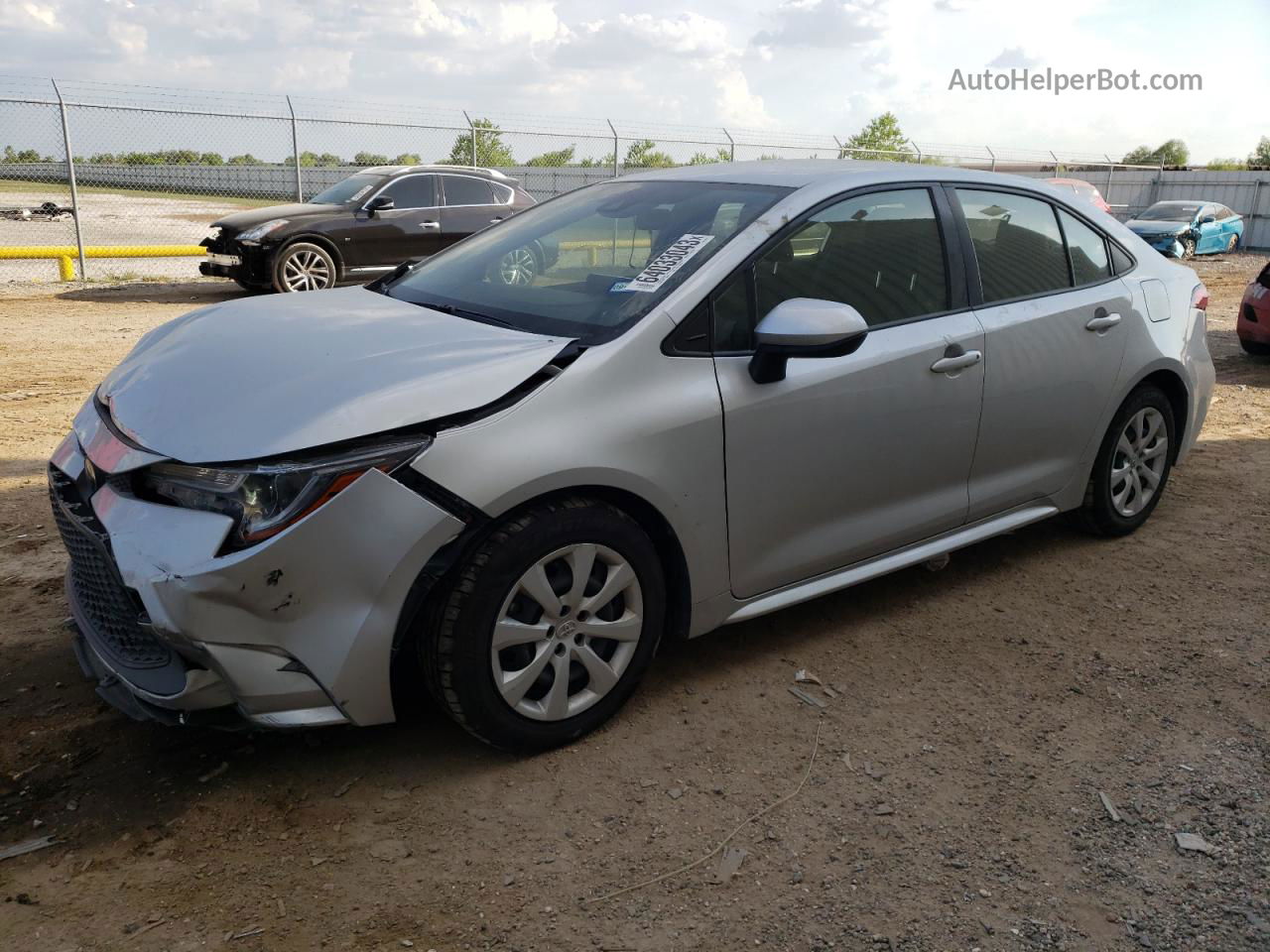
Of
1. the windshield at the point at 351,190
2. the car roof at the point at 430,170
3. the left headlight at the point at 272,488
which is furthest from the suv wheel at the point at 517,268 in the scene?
the car roof at the point at 430,170

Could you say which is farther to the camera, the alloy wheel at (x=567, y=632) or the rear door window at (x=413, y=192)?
the rear door window at (x=413, y=192)

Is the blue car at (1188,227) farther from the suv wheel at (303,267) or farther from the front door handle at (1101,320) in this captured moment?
the front door handle at (1101,320)

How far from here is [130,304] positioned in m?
12.4

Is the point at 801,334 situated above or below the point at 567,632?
above

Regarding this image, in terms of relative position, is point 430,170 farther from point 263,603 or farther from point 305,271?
point 263,603

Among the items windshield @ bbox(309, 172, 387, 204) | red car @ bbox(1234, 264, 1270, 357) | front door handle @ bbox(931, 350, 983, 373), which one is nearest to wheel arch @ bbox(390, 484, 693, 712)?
front door handle @ bbox(931, 350, 983, 373)

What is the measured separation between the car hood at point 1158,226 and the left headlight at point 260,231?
54.9 feet

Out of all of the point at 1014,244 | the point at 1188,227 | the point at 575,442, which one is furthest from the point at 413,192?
the point at 1188,227

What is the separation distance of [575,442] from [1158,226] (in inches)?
869

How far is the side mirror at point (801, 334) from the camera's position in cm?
310

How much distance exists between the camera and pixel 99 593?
9.45 feet

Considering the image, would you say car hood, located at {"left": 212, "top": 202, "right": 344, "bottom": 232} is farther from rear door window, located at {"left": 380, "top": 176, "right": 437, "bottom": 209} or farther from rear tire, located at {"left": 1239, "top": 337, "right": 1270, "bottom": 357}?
rear tire, located at {"left": 1239, "top": 337, "right": 1270, "bottom": 357}

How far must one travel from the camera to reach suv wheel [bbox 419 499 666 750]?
2.77 m

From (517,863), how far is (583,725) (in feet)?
1.77
